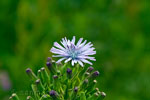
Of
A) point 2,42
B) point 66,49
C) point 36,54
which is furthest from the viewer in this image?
point 2,42

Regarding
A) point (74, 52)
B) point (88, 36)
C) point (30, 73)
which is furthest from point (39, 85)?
point (88, 36)

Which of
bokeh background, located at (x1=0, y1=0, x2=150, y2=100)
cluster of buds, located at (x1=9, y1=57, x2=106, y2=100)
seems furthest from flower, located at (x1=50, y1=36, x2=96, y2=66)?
bokeh background, located at (x1=0, y1=0, x2=150, y2=100)

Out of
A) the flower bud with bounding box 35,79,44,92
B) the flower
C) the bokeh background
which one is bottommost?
the flower bud with bounding box 35,79,44,92

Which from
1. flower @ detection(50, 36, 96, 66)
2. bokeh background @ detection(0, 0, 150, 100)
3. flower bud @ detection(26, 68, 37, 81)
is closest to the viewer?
flower @ detection(50, 36, 96, 66)

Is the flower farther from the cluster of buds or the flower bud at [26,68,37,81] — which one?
the flower bud at [26,68,37,81]

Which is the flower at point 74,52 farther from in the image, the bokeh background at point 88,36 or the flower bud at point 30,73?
the bokeh background at point 88,36

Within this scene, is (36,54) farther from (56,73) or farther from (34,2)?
(56,73)

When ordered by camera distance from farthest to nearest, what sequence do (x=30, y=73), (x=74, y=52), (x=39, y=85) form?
1. (x=30, y=73)
2. (x=39, y=85)
3. (x=74, y=52)

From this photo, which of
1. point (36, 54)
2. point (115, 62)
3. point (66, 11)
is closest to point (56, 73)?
point (36, 54)

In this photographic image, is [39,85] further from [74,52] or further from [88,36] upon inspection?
[88,36]
